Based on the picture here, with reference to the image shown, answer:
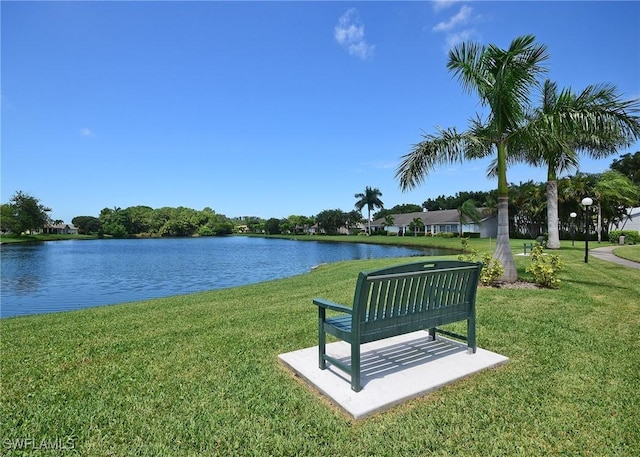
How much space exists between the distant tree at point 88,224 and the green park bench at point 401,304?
124721mm

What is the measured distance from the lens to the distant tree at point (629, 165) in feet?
171

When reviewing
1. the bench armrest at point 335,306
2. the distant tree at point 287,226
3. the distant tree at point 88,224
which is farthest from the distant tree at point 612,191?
the distant tree at point 88,224

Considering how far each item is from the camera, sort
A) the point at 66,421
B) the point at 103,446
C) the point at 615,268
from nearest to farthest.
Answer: the point at 103,446 → the point at 66,421 → the point at 615,268

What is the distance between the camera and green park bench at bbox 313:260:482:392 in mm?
3182

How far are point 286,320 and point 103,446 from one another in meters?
3.73

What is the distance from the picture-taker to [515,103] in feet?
27.0

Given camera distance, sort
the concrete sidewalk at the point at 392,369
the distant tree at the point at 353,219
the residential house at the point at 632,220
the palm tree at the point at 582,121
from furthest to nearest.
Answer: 1. the distant tree at the point at 353,219
2. the residential house at the point at 632,220
3. the palm tree at the point at 582,121
4. the concrete sidewalk at the point at 392,369

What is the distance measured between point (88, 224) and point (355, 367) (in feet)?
428

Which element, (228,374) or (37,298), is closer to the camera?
(228,374)

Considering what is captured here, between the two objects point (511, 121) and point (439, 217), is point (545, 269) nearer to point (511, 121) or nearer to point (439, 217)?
point (511, 121)

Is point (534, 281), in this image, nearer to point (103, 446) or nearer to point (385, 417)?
point (385, 417)

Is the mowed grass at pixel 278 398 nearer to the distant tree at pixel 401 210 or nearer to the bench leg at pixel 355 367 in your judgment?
the bench leg at pixel 355 367

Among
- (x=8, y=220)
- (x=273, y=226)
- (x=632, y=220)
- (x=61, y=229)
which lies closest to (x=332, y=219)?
(x=273, y=226)

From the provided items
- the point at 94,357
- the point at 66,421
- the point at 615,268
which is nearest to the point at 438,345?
the point at 66,421
